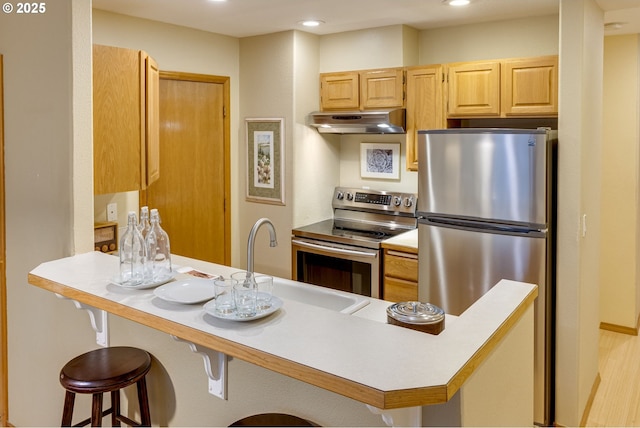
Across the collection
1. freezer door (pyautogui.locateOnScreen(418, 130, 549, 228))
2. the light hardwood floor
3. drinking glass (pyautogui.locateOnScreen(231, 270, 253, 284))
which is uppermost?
freezer door (pyautogui.locateOnScreen(418, 130, 549, 228))

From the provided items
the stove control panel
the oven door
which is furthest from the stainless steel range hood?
the oven door

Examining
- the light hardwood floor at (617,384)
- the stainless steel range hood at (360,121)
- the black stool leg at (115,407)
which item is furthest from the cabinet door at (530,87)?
the black stool leg at (115,407)

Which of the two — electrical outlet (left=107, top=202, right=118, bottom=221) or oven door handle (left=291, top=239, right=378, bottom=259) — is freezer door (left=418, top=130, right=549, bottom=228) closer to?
oven door handle (left=291, top=239, right=378, bottom=259)

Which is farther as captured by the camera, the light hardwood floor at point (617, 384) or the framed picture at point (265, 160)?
the framed picture at point (265, 160)

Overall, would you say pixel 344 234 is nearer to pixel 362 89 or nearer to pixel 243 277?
pixel 362 89

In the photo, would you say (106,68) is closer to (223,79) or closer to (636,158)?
(223,79)

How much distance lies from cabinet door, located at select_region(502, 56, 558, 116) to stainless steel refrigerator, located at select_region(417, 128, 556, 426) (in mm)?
416

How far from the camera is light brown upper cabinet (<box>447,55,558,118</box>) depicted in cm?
324

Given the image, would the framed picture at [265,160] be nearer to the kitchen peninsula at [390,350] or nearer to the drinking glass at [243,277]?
the kitchen peninsula at [390,350]

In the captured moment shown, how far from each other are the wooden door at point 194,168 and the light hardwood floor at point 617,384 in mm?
2940

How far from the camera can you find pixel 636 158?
170 inches

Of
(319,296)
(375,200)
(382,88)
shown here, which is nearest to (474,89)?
(382,88)

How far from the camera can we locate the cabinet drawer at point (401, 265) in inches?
140

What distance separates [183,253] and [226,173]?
760 mm
